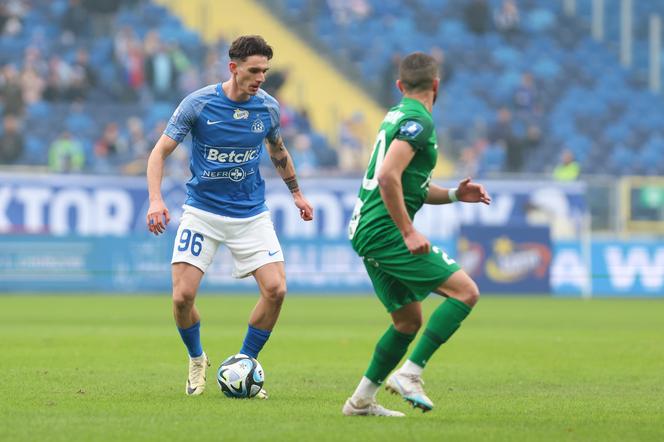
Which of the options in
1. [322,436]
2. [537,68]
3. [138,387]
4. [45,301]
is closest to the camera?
[322,436]

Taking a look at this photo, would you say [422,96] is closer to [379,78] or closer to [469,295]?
[469,295]

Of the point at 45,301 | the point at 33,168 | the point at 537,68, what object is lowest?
the point at 45,301

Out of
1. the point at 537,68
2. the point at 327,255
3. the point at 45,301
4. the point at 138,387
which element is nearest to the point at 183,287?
the point at 138,387

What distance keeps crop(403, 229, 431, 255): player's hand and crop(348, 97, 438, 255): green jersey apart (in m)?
0.32

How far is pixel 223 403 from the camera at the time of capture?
8.93 m

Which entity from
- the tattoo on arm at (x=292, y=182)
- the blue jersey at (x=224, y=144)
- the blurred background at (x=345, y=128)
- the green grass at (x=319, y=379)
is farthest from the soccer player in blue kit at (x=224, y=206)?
the blurred background at (x=345, y=128)

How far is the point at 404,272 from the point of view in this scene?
7723mm

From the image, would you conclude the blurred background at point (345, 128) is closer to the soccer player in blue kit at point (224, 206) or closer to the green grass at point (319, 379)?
the green grass at point (319, 379)

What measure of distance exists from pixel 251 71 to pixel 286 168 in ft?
3.49

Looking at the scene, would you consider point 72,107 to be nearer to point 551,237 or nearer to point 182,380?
point 551,237

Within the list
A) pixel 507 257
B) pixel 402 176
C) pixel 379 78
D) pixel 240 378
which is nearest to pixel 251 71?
pixel 402 176

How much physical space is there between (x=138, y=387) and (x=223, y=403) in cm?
121

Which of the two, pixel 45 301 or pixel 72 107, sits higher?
pixel 72 107

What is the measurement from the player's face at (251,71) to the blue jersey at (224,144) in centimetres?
26
